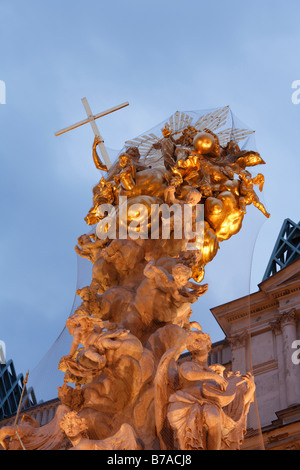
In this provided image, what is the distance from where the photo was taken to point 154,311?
827 cm

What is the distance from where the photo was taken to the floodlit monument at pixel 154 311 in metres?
7.23

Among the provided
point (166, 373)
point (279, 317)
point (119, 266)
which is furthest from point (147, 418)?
point (279, 317)

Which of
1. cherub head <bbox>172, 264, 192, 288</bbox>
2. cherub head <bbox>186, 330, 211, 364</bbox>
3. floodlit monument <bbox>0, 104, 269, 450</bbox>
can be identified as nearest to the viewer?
floodlit monument <bbox>0, 104, 269, 450</bbox>
